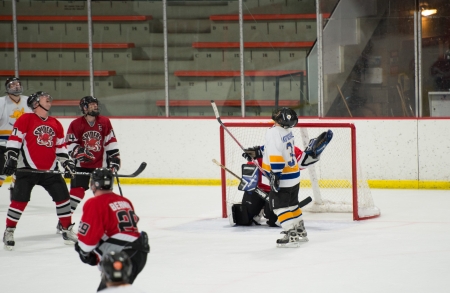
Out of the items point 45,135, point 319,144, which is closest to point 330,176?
point 319,144

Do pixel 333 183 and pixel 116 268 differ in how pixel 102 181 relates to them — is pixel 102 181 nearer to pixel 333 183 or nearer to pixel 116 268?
pixel 116 268

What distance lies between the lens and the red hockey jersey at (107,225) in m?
3.00

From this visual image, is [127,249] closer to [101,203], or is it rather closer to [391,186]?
[101,203]

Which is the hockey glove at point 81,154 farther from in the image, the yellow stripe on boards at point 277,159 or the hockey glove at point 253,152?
the yellow stripe on boards at point 277,159

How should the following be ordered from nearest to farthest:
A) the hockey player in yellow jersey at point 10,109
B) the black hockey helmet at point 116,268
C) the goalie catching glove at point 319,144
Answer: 1. the black hockey helmet at point 116,268
2. the goalie catching glove at point 319,144
3. the hockey player in yellow jersey at point 10,109

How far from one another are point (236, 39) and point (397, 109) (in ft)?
6.41

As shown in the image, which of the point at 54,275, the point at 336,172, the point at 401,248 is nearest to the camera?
the point at 54,275

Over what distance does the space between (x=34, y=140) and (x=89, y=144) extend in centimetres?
56

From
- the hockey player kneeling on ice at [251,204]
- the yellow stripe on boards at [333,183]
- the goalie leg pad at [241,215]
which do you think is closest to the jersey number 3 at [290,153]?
the hockey player kneeling on ice at [251,204]

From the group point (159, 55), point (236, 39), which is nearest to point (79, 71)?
point (159, 55)

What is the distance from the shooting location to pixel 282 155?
16.6ft

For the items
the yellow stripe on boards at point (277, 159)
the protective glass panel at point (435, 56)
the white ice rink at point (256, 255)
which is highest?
the protective glass panel at point (435, 56)

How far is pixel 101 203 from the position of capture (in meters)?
3.04

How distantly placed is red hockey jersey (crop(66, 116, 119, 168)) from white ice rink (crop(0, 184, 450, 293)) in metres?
0.67
